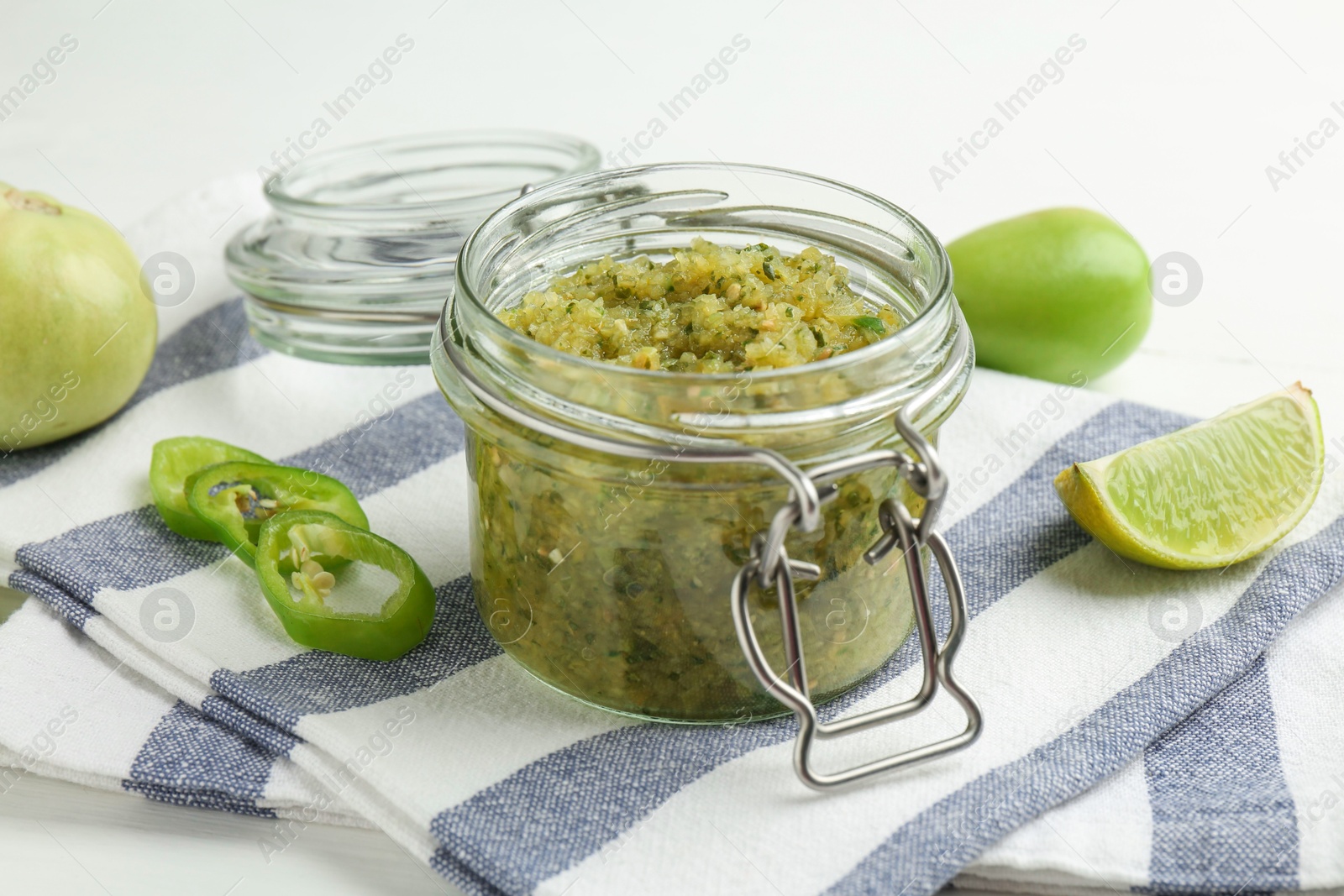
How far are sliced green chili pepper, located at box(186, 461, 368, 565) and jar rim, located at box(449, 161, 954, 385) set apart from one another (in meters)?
0.54

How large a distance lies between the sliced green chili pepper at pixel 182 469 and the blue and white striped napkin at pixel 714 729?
0.14ft

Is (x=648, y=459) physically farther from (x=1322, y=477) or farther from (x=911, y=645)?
(x=1322, y=477)

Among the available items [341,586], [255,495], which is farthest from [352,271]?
[341,586]

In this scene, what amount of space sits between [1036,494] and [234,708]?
5.30ft

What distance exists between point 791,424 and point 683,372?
0.71 ft

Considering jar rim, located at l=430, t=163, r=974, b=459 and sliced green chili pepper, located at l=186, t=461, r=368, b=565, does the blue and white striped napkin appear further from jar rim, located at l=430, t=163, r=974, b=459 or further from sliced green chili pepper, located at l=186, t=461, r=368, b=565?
jar rim, located at l=430, t=163, r=974, b=459

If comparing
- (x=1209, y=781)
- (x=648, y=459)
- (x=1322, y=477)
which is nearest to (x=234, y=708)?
(x=648, y=459)

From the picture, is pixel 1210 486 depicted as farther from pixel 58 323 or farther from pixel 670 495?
pixel 58 323

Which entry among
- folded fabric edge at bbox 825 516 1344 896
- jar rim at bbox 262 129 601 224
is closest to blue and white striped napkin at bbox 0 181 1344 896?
folded fabric edge at bbox 825 516 1344 896

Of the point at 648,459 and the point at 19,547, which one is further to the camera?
the point at 19,547

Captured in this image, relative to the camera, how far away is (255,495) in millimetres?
2480

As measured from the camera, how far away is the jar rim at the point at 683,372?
171cm

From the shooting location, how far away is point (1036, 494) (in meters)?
2.61

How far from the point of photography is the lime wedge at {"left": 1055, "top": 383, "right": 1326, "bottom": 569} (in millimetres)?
2312
